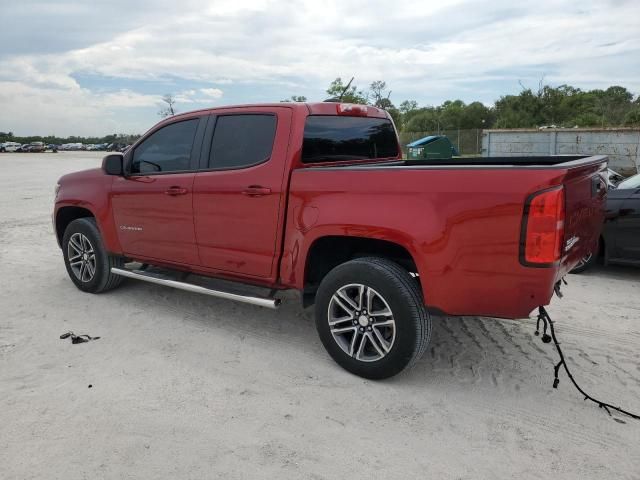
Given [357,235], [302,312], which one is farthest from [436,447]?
[302,312]

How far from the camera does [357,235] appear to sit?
3.44 m

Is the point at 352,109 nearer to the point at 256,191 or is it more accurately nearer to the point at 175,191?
the point at 256,191

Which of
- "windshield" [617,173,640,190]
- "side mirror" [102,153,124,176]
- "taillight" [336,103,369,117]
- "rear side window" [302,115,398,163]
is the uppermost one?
"taillight" [336,103,369,117]

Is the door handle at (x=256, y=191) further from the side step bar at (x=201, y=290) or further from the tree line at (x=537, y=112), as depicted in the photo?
the tree line at (x=537, y=112)

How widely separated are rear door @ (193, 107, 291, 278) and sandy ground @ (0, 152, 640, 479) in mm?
720

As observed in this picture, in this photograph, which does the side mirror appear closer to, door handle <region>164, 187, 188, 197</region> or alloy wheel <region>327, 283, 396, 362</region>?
door handle <region>164, 187, 188, 197</region>

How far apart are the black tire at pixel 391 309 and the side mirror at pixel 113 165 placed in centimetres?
257

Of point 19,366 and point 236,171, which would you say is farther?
point 236,171

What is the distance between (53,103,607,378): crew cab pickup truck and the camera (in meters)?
2.94

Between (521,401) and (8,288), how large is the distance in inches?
210

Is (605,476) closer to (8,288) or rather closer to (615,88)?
(8,288)

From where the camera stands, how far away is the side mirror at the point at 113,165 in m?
4.95

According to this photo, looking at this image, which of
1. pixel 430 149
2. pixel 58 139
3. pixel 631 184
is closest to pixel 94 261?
pixel 631 184

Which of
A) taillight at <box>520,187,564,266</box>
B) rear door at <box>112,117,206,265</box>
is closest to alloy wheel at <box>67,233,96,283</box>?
rear door at <box>112,117,206,265</box>
